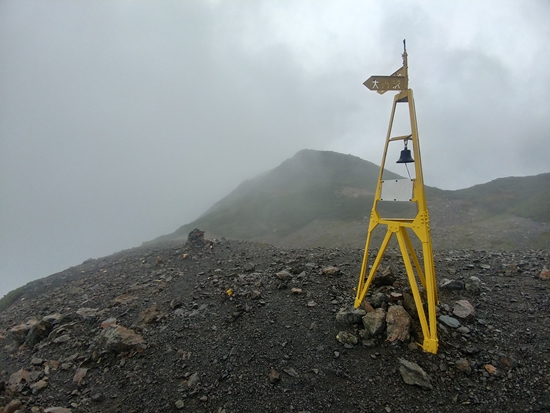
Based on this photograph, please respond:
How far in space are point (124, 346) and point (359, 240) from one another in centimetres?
3119

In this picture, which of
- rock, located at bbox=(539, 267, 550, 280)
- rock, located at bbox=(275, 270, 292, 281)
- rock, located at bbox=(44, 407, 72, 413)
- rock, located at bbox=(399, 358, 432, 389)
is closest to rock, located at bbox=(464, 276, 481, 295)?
rock, located at bbox=(539, 267, 550, 280)

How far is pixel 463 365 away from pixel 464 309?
1.60 metres

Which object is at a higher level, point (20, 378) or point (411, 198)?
point (411, 198)

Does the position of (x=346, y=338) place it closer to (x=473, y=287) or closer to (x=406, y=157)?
(x=473, y=287)

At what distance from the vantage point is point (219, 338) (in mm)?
6488

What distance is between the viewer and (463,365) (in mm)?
4816

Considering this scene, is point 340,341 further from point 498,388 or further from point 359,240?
point 359,240

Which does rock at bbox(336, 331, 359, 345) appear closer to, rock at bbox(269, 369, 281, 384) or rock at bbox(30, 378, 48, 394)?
rock at bbox(269, 369, 281, 384)

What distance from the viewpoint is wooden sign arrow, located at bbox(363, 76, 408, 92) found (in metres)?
5.57

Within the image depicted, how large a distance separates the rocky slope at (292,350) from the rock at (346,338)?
21 millimetres

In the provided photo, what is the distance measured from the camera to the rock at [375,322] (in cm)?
557

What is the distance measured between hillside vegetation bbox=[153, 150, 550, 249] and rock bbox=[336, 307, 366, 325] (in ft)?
86.9

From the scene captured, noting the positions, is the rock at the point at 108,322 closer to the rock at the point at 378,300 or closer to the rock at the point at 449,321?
the rock at the point at 378,300

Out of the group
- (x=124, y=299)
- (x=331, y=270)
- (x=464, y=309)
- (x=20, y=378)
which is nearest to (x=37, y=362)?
(x=20, y=378)
